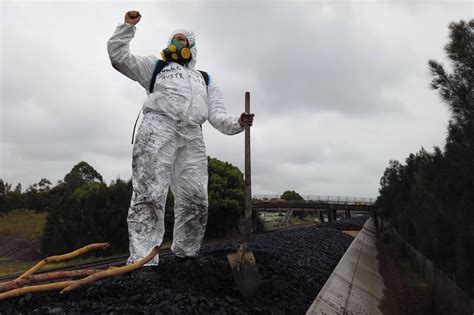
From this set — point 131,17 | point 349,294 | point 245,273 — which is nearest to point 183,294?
point 245,273

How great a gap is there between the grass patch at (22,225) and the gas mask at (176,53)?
21.0m

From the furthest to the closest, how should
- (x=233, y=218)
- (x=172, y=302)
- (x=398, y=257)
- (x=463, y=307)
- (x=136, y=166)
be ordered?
(x=233, y=218) < (x=398, y=257) < (x=463, y=307) < (x=136, y=166) < (x=172, y=302)

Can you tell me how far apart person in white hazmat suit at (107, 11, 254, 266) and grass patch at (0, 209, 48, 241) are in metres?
21.0

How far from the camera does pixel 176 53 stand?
152 inches

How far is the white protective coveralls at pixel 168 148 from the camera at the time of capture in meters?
3.27

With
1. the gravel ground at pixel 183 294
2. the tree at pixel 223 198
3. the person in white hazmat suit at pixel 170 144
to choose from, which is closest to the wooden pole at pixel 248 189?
the person in white hazmat suit at pixel 170 144

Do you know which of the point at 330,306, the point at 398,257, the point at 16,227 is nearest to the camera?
the point at 330,306

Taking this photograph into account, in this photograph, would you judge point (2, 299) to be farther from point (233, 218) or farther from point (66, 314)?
point (233, 218)

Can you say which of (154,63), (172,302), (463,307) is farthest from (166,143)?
(463,307)

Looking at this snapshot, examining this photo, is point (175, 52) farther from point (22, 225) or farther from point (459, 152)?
point (22, 225)

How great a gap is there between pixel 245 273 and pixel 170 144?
132 cm

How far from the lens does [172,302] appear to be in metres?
→ 2.42

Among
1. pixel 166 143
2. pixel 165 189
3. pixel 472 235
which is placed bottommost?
pixel 472 235

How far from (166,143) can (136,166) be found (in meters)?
0.34
